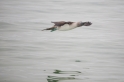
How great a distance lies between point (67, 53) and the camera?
7379mm

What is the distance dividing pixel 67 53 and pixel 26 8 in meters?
2.48

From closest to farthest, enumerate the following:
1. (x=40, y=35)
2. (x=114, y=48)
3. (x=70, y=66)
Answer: (x=70, y=66) < (x=114, y=48) < (x=40, y=35)

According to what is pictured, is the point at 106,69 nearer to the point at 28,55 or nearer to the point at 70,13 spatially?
the point at 28,55

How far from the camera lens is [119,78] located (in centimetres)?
655

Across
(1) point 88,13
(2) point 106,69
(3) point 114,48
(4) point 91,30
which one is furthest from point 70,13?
(2) point 106,69

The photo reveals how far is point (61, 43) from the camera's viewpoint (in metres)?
7.75

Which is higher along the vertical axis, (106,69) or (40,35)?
(40,35)

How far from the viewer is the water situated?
6.70 meters

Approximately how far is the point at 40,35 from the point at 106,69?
6.00 ft

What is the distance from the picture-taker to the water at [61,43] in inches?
264

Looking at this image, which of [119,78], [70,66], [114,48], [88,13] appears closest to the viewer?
[119,78]

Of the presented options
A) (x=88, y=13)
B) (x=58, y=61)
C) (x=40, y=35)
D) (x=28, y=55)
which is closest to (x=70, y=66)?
(x=58, y=61)

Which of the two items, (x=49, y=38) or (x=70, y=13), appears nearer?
(x=49, y=38)

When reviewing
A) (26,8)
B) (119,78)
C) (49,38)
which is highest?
(26,8)
